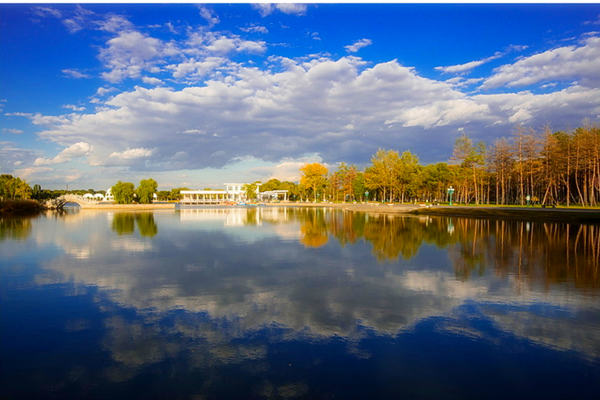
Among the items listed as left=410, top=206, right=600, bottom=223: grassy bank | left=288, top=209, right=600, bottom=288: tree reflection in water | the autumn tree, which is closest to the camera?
left=288, top=209, right=600, bottom=288: tree reflection in water

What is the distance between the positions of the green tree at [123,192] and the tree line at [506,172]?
48649mm

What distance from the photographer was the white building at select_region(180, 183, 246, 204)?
14000 cm

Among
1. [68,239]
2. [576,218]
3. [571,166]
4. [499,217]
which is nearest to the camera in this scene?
[68,239]

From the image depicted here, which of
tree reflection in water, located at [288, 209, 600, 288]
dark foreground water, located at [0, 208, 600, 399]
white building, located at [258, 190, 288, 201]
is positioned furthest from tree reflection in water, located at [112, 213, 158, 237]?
white building, located at [258, 190, 288, 201]

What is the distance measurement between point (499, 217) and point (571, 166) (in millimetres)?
21753

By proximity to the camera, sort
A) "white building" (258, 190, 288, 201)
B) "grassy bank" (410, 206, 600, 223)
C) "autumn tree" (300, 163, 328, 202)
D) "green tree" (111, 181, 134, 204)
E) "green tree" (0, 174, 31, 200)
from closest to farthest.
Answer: "grassy bank" (410, 206, 600, 223), "green tree" (0, 174, 31, 200), "green tree" (111, 181, 134, 204), "autumn tree" (300, 163, 328, 202), "white building" (258, 190, 288, 201)

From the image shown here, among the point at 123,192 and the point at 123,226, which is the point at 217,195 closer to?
the point at 123,192

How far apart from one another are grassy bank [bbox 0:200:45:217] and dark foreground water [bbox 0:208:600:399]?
62.2 metres

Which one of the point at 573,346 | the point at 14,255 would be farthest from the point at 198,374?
the point at 14,255

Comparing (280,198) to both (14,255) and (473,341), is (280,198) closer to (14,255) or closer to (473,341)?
(14,255)

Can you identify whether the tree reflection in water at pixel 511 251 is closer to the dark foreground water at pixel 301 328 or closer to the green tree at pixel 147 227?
the dark foreground water at pixel 301 328

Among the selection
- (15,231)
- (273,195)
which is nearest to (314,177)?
(273,195)

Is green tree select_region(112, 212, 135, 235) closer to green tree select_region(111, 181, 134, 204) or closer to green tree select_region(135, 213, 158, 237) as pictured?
green tree select_region(135, 213, 158, 237)

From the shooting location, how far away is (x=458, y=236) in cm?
2483
